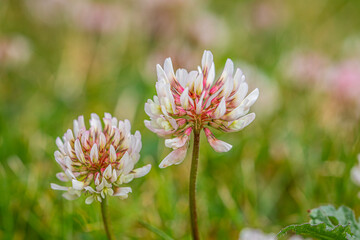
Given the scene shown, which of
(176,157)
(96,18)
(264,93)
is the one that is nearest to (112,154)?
(176,157)

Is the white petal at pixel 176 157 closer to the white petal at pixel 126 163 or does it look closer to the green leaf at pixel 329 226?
the white petal at pixel 126 163

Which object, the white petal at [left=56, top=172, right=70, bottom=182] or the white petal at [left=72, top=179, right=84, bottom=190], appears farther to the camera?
the white petal at [left=56, top=172, right=70, bottom=182]

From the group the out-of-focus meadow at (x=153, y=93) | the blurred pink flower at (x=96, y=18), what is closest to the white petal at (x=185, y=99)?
the out-of-focus meadow at (x=153, y=93)

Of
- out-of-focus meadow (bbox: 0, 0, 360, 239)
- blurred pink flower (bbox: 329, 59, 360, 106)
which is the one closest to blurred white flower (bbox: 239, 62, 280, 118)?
out-of-focus meadow (bbox: 0, 0, 360, 239)

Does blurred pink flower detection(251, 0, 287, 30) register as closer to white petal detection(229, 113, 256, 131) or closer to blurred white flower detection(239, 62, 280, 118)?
blurred white flower detection(239, 62, 280, 118)

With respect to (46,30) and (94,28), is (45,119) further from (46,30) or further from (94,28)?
(46,30)
